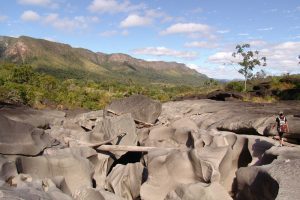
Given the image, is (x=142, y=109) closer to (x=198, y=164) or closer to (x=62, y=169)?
(x=62, y=169)

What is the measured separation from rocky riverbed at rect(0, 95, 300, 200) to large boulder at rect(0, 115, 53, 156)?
0.04 m

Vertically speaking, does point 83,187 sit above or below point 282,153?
below

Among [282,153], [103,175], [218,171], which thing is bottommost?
[103,175]

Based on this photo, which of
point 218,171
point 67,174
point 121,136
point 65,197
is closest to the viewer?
point 65,197

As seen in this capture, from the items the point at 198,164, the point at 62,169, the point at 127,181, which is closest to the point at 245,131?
the point at 198,164

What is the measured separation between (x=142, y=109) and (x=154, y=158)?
7433 millimetres

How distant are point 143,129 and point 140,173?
5.08m

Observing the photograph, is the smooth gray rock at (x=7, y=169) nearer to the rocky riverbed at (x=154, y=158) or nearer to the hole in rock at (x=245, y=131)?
the rocky riverbed at (x=154, y=158)

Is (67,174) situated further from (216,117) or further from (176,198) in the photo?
(216,117)

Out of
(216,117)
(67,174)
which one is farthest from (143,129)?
(67,174)

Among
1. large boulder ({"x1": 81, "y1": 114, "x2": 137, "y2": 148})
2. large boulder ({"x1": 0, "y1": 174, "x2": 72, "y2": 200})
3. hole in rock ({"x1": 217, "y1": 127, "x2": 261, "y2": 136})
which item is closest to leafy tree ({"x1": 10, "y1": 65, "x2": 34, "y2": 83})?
large boulder ({"x1": 81, "y1": 114, "x2": 137, "y2": 148})

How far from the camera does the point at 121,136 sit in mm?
19797

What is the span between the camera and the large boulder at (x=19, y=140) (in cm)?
1503

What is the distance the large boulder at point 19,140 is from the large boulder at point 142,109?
6.81 meters
